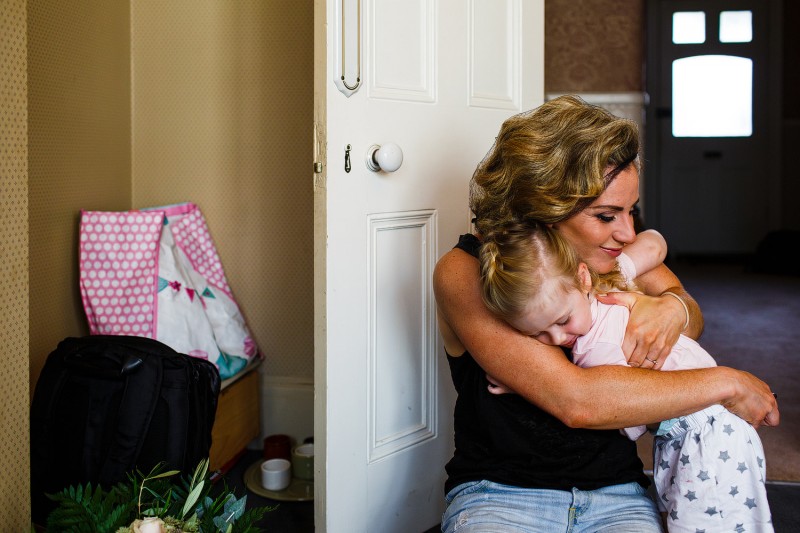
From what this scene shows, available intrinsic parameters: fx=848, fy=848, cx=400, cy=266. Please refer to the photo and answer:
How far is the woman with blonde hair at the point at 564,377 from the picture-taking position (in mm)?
1370

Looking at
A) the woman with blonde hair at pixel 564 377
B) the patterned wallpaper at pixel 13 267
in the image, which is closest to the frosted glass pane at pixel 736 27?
the woman with blonde hair at pixel 564 377

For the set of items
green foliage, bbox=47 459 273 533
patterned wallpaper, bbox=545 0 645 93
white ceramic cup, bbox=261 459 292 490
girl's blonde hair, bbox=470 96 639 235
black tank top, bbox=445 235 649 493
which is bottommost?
white ceramic cup, bbox=261 459 292 490

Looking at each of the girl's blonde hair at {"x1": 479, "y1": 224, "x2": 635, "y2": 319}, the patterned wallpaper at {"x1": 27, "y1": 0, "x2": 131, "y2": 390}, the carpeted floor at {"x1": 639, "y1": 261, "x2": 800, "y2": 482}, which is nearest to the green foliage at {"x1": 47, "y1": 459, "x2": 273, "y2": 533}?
the girl's blonde hair at {"x1": 479, "y1": 224, "x2": 635, "y2": 319}

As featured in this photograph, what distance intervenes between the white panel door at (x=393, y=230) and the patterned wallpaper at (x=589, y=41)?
9.12 feet

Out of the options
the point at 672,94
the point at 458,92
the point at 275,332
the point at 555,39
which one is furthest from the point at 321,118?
the point at 672,94

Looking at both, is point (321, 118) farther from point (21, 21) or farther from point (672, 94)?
point (672, 94)

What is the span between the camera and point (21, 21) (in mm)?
1607

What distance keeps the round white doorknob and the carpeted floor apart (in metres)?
1.59

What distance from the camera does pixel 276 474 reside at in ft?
8.65

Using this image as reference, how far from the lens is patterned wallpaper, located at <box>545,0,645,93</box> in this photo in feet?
16.1

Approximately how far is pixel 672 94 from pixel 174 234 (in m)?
5.54

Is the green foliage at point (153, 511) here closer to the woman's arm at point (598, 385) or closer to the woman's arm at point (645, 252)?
the woman's arm at point (598, 385)

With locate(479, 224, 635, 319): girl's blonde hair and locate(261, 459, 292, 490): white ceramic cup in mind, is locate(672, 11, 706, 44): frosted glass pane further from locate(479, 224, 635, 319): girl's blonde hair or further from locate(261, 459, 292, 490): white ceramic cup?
locate(479, 224, 635, 319): girl's blonde hair

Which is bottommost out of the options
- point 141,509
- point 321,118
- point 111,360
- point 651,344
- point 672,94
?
point 141,509
